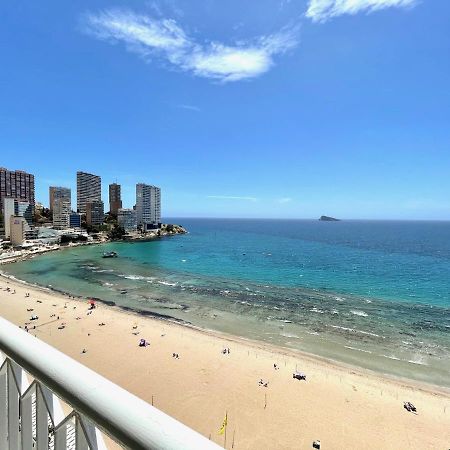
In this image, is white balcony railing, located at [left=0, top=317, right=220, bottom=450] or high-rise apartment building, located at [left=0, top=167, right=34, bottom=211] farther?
high-rise apartment building, located at [left=0, top=167, right=34, bottom=211]

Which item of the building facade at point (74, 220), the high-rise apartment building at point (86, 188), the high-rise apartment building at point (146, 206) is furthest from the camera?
the high-rise apartment building at point (86, 188)

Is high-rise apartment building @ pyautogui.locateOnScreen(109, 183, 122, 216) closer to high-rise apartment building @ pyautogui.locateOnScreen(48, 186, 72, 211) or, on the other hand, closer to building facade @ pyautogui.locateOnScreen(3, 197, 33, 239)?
high-rise apartment building @ pyautogui.locateOnScreen(48, 186, 72, 211)

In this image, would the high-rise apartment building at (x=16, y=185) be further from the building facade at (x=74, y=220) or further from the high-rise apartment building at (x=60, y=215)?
the building facade at (x=74, y=220)

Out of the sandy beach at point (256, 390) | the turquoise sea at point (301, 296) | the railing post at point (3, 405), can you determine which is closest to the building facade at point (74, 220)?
the turquoise sea at point (301, 296)

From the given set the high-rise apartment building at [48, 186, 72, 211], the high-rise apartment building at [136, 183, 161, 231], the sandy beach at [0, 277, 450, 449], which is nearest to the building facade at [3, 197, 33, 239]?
the high-rise apartment building at [48, 186, 72, 211]

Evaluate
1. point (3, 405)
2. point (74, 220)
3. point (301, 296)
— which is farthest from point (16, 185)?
point (3, 405)
